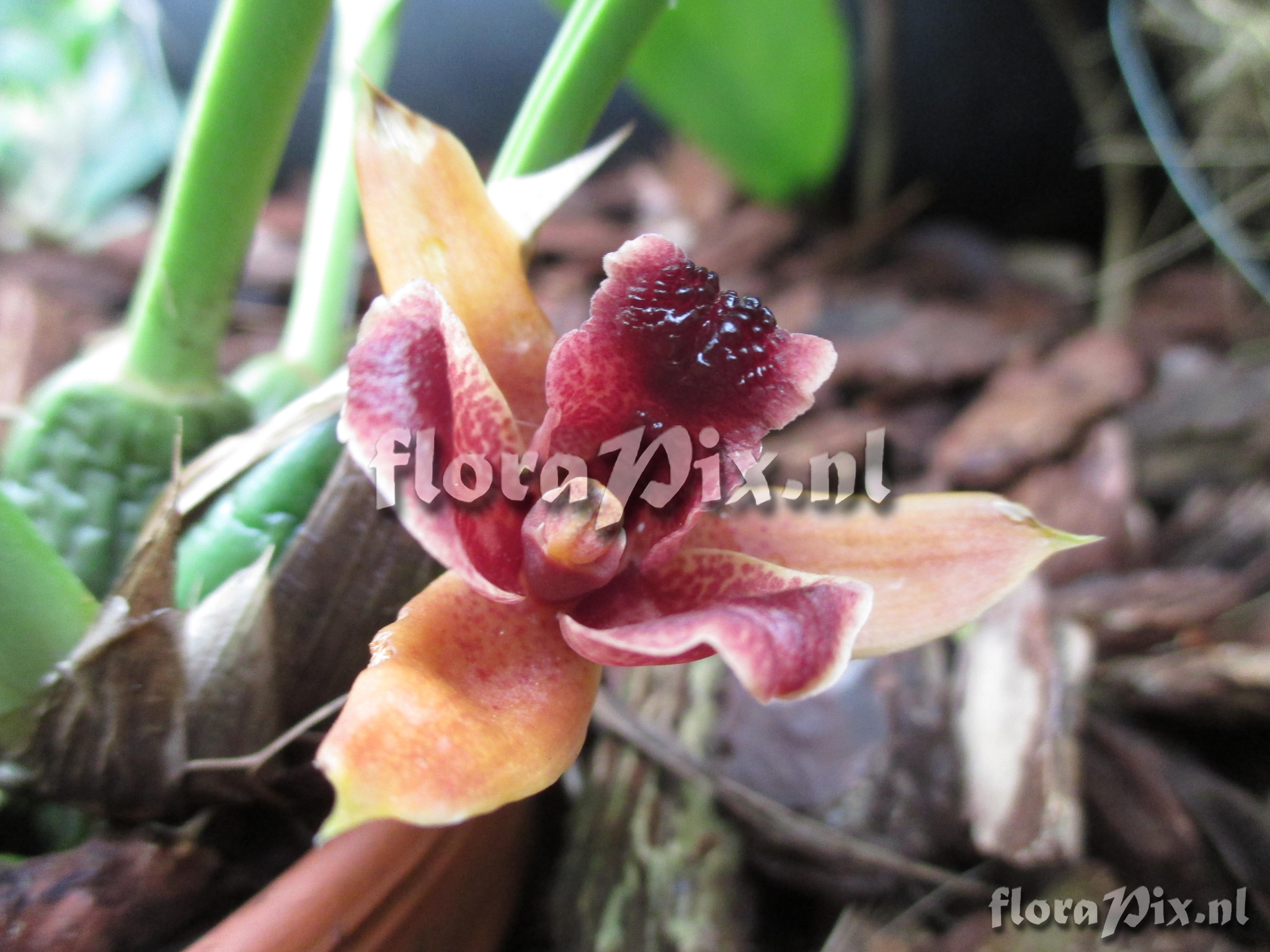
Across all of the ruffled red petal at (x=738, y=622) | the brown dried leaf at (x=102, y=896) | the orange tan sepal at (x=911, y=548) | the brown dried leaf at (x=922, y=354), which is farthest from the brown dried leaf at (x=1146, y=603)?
the brown dried leaf at (x=102, y=896)

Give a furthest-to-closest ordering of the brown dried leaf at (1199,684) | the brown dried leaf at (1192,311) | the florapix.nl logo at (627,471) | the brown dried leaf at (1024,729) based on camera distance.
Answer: the brown dried leaf at (1192,311), the brown dried leaf at (1199,684), the brown dried leaf at (1024,729), the florapix.nl logo at (627,471)

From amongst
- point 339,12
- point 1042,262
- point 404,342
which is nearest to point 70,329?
point 339,12

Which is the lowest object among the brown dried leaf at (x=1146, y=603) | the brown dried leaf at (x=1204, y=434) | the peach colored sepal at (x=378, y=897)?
the brown dried leaf at (x=1204, y=434)

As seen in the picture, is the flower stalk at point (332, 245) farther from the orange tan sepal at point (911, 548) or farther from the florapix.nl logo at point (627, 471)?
the orange tan sepal at point (911, 548)

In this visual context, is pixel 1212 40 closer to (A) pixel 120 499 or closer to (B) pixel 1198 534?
(B) pixel 1198 534

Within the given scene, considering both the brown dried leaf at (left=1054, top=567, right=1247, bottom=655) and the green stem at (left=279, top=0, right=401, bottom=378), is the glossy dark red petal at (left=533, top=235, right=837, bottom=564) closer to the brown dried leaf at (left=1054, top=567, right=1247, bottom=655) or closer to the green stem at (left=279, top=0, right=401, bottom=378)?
the green stem at (left=279, top=0, right=401, bottom=378)

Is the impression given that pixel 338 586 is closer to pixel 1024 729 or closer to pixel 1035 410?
pixel 1024 729
